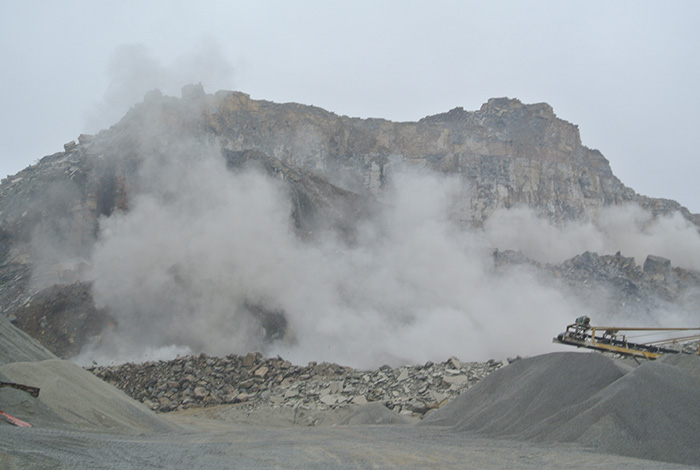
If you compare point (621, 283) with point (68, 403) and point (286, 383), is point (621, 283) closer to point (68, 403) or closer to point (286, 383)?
point (286, 383)

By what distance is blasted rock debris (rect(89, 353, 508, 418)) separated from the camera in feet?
63.2

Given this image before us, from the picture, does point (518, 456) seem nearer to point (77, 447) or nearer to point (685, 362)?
point (685, 362)

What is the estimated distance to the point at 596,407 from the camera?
11.0 meters

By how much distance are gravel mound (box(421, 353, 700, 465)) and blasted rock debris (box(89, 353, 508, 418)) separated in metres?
4.12

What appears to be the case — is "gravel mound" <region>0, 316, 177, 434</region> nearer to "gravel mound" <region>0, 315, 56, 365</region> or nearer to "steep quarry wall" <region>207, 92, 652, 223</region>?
"gravel mound" <region>0, 315, 56, 365</region>

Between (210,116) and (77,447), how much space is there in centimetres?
4704

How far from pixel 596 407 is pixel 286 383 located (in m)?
15.1

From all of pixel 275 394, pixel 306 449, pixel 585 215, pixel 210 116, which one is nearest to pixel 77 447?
pixel 306 449

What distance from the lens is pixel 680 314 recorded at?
49.6m

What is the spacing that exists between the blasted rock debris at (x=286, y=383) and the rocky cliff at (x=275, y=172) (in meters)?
10.6

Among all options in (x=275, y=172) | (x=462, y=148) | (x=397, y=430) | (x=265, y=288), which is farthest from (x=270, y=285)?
(x=462, y=148)

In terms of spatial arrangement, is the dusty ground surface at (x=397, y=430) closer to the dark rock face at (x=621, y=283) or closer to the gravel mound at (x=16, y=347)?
the gravel mound at (x=16, y=347)

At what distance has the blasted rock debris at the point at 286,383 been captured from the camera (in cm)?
1927

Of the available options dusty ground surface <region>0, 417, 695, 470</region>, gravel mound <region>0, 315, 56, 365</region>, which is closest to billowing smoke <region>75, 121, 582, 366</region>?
gravel mound <region>0, 315, 56, 365</region>
